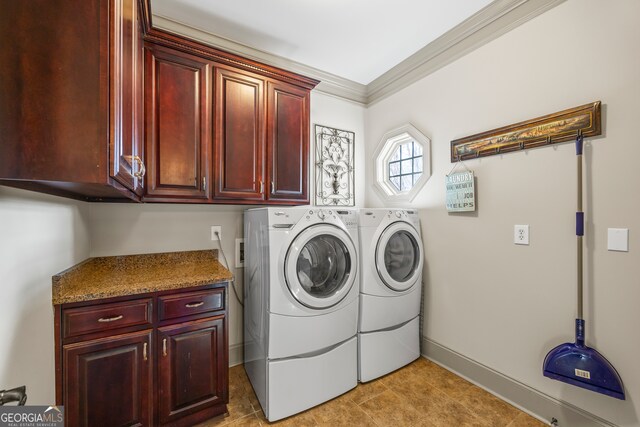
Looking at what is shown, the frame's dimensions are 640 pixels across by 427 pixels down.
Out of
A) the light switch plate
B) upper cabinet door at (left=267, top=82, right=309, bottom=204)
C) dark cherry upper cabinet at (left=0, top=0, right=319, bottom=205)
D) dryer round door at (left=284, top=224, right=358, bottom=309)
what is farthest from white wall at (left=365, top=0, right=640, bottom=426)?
dark cherry upper cabinet at (left=0, top=0, right=319, bottom=205)

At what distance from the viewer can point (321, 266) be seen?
190cm

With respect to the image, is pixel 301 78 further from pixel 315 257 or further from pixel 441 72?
pixel 315 257

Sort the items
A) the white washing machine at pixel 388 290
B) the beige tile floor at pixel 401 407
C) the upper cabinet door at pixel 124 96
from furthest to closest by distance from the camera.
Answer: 1. the white washing machine at pixel 388 290
2. the beige tile floor at pixel 401 407
3. the upper cabinet door at pixel 124 96

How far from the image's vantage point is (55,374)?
1198 millimetres

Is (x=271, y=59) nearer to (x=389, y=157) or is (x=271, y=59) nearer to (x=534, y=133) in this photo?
(x=389, y=157)

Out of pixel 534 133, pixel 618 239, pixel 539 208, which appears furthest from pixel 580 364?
pixel 534 133

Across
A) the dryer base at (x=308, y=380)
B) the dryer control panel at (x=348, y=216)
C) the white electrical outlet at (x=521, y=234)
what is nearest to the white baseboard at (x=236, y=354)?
the dryer base at (x=308, y=380)

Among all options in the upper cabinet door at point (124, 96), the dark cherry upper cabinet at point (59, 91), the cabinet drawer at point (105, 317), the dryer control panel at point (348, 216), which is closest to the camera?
the dark cherry upper cabinet at point (59, 91)

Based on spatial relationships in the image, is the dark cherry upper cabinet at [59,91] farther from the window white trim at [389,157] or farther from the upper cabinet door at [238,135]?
the window white trim at [389,157]

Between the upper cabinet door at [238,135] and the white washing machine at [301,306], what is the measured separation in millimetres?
241

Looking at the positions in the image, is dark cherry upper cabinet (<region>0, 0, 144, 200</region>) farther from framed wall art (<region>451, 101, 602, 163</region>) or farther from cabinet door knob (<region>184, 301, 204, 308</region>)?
framed wall art (<region>451, 101, 602, 163</region>)

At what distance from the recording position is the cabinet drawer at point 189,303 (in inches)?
56.2

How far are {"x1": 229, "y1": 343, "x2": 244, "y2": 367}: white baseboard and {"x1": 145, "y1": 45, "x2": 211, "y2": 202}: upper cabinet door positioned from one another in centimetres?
131

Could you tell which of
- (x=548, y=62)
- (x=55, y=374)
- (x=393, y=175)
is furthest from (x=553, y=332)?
(x=55, y=374)
